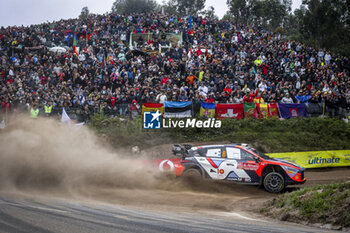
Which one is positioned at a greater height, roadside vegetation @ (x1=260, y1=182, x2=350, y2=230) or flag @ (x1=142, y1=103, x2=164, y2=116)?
flag @ (x1=142, y1=103, x2=164, y2=116)

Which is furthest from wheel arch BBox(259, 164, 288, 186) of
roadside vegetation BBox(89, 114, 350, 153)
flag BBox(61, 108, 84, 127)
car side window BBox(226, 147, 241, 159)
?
flag BBox(61, 108, 84, 127)

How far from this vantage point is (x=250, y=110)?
21266 millimetres

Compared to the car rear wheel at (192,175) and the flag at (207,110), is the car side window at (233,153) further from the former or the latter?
the flag at (207,110)

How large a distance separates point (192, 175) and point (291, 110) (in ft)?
36.5

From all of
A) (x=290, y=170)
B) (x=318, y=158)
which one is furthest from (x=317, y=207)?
(x=318, y=158)

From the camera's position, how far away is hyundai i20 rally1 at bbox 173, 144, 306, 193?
12.0m

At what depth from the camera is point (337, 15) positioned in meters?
45.0

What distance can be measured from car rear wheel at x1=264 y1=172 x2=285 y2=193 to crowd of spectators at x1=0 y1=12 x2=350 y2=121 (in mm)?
9372

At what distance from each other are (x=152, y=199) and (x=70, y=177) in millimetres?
3189

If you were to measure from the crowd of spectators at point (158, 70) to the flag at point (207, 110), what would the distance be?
0.53 meters

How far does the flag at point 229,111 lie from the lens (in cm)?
2100

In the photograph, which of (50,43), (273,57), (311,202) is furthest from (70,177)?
(50,43)

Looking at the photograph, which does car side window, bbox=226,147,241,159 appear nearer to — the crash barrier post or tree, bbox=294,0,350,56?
the crash barrier post

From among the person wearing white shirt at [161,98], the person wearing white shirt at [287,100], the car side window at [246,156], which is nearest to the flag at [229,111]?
the person wearing white shirt at [287,100]
